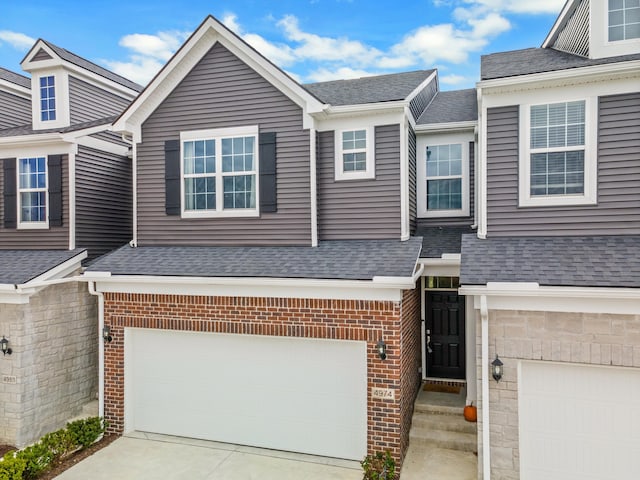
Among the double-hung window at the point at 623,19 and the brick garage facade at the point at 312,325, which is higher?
the double-hung window at the point at 623,19

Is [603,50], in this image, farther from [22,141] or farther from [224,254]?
[22,141]

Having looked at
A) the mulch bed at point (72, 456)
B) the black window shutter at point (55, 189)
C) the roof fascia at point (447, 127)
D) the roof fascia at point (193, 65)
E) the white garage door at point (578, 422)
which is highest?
the roof fascia at point (193, 65)

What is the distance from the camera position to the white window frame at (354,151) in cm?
873

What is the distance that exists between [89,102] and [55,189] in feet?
10.2

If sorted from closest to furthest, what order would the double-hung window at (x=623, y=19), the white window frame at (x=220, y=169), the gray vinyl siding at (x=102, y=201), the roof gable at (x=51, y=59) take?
1. the double-hung window at (x=623, y=19)
2. the white window frame at (x=220, y=169)
3. the gray vinyl siding at (x=102, y=201)
4. the roof gable at (x=51, y=59)

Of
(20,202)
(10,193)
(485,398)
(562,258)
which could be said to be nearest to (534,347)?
(485,398)

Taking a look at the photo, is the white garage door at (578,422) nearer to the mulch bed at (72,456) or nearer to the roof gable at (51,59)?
the mulch bed at (72,456)

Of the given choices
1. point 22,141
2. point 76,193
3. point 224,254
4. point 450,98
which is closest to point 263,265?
point 224,254

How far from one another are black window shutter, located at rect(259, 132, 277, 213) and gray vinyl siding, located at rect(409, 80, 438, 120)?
3.06 meters

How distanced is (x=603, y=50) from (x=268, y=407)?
28.4 ft

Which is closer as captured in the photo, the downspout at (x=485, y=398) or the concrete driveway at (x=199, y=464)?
the downspout at (x=485, y=398)

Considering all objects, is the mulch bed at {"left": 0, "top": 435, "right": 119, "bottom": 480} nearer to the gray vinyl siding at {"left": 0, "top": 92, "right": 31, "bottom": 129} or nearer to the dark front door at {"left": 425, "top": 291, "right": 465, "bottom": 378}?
the dark front door at {"left": 425, "top": 291, "right": 465, "bottom": 378}

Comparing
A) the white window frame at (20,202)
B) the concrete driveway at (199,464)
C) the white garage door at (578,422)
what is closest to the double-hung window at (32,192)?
the white window frame at (20,202)

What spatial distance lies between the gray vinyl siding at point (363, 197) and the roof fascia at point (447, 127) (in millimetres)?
1613
